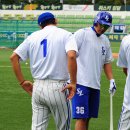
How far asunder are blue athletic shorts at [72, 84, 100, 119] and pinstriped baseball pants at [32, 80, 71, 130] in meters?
1.38

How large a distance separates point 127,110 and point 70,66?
107 centimetres

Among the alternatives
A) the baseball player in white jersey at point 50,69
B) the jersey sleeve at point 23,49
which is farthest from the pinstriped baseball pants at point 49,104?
the jersey sleeve at point 23,49

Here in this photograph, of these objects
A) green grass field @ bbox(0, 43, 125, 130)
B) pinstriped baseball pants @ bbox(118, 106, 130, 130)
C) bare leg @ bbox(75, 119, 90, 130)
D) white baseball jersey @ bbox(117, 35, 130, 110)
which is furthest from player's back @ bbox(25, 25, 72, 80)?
green grass field @ bbox(0, 43, 125, 130)

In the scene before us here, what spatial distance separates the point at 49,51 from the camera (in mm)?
7328

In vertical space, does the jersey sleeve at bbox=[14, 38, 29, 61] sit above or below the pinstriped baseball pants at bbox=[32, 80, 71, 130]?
above

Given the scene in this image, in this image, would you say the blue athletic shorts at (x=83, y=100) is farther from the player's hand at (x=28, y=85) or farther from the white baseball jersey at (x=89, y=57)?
the player's hand at (x=28, y=85)

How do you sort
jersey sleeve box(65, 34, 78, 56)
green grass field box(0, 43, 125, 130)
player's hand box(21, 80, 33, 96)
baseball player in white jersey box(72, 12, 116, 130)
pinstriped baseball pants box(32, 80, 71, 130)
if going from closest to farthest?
jersey sleeve box(65, 34, 78, 56) < pinstriped baseball pants box(32, 80, 71, 130) < player's hand box(21, 80, 33, 96) < baseball player in white jersey box(72, 12, 116, 130) < green grass field box(0, 43, 125, 130)

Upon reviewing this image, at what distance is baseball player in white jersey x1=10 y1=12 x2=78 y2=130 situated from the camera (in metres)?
7.32

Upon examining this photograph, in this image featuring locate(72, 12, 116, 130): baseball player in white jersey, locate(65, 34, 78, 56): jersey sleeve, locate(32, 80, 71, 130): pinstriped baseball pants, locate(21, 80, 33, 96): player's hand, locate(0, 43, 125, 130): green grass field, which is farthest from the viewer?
locate(0, 43, 125, 130): green grass field

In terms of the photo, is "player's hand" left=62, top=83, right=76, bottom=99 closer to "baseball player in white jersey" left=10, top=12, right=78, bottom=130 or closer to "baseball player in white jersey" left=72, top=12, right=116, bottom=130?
"baseball player in white jersey" left=10, top=12, right=78, bottom=130

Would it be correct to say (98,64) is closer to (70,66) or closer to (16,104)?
(70,66)

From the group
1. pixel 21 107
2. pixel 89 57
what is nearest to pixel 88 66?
pixel 89 57

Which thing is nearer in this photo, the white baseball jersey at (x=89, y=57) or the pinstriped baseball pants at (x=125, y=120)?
the pinstriped baseball pants at (x=125, y=120)

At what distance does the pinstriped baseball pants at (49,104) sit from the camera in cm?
740
